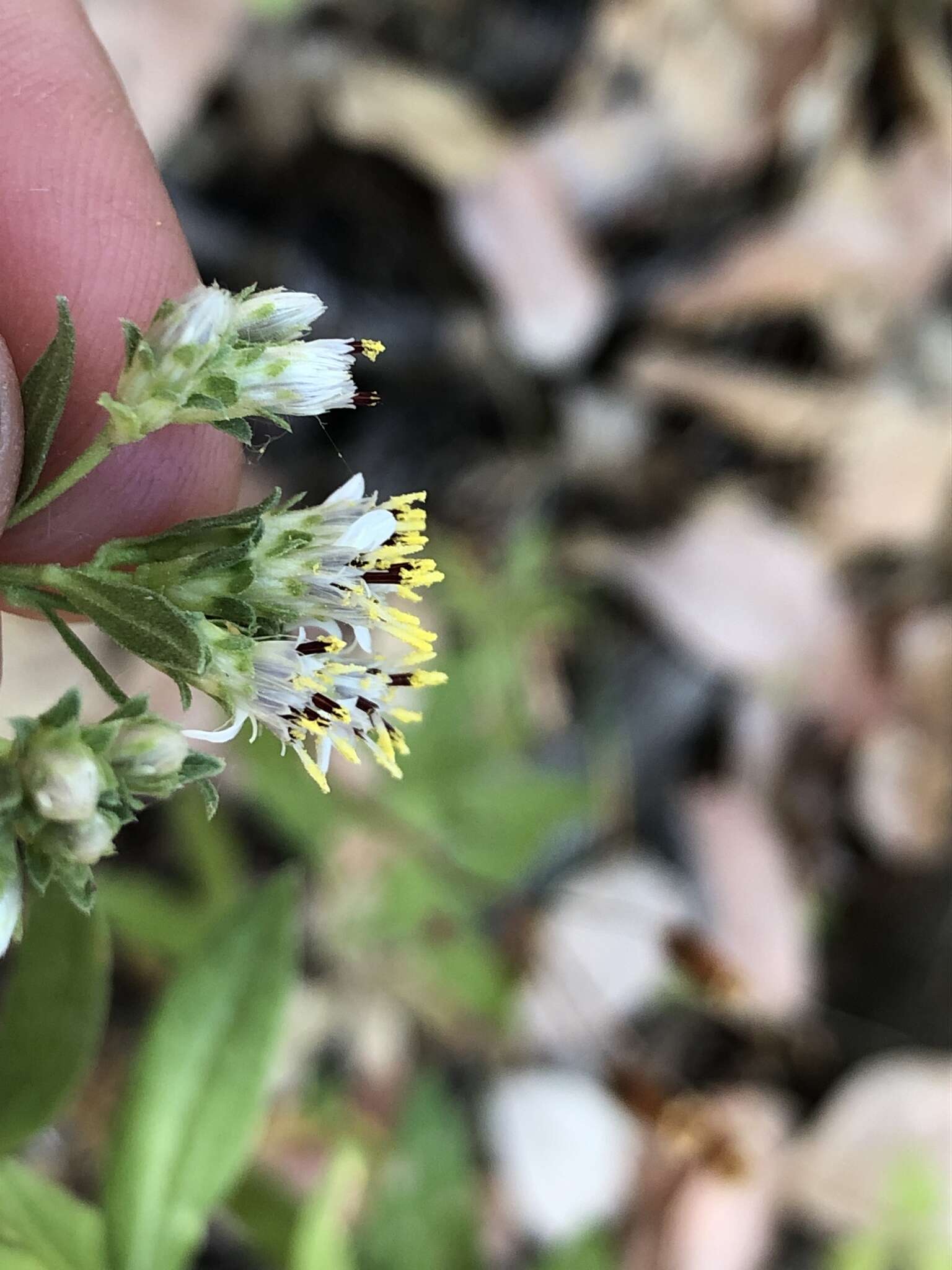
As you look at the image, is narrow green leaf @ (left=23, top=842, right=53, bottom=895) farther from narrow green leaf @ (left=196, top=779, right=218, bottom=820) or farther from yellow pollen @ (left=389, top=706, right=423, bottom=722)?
yellow pollen @ (left=389, top=706, right=423, bottom=722)

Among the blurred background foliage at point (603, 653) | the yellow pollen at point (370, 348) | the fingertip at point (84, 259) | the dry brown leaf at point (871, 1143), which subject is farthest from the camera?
the dry brown leaf at point (871, 1143)

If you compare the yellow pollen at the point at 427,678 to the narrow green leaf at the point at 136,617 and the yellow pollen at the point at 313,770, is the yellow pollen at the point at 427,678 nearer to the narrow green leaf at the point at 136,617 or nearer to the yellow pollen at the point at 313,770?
the yellow pollen at the point at 313,770

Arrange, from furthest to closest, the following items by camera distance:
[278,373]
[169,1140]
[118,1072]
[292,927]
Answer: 1. [118,1072]
2. [292,927]
3. [169,1140]
4. [278,373]

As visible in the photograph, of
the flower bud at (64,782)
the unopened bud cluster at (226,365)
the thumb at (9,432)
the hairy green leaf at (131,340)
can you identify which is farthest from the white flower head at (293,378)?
the flower bud at (64,782)

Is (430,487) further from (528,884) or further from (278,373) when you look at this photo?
(278,373)

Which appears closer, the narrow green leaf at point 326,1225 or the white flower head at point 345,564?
the white flower head at point 345,564

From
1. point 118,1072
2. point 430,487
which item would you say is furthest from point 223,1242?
point 430,487
